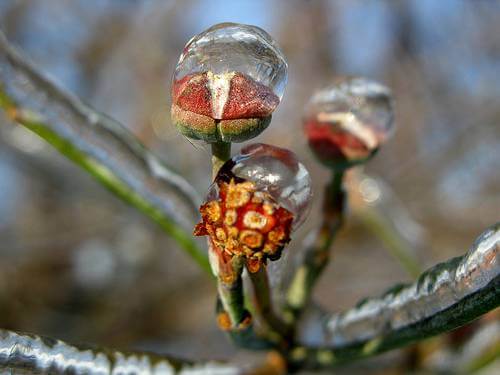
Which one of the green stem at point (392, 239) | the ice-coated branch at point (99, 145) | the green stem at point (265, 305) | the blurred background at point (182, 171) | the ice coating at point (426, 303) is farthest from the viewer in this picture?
the blurred background at point (182, 171)

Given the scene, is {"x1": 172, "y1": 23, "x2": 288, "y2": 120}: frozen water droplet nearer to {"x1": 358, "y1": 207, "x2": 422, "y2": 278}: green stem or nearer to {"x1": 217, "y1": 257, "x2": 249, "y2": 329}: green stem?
{"x1": 217, "y1": 257, "x2": 249, "y2": 329}: green stem

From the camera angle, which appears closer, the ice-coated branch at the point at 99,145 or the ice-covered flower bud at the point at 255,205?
the ice-covered flower bud at the point at 255,205

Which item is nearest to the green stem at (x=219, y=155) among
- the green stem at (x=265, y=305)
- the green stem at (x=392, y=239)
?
the green stem at (x=265, y=305)

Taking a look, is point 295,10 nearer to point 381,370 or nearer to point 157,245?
point 157,245

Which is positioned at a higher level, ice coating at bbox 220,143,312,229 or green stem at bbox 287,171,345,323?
green stem at bbox 287,171,345,323

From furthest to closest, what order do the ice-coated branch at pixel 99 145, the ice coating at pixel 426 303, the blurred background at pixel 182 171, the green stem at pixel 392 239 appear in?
the blurred background at pixel 182 171, the green stem at pixel 392 239, the ice-coated branch at pixel 99 145, the ice coating at pixel 426 303

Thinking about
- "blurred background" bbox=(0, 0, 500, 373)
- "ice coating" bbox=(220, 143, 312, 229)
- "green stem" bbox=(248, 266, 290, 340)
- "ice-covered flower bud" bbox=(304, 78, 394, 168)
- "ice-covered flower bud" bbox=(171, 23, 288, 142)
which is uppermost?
"blurred background" bbox=(0, 0, 500, 373)

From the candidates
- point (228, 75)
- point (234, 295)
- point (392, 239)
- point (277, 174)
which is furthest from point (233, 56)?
point (392, 239)

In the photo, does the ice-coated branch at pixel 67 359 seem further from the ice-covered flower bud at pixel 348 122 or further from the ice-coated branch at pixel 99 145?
the ice-covered flower bud at pixel 348 122

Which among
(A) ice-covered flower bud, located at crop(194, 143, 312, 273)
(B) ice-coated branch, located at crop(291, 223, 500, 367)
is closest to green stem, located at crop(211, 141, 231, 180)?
(A) ice-covered flower bud, located at crop(194, 143, 312, 273)
